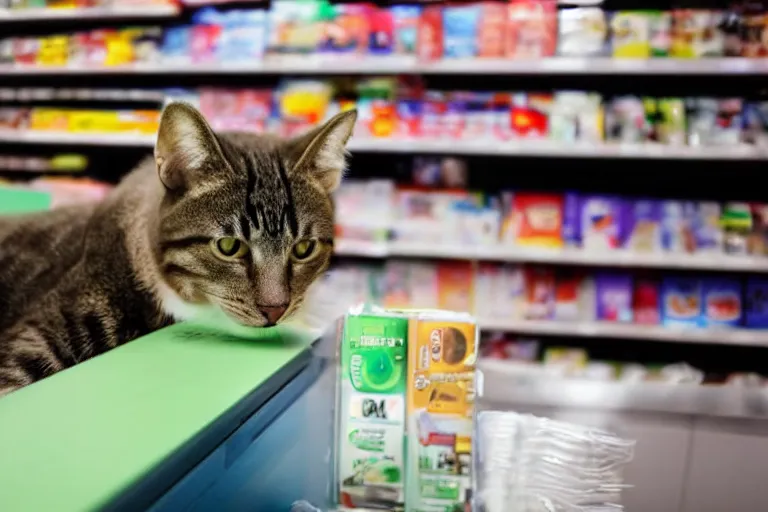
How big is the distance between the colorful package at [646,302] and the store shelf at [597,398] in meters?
1.35

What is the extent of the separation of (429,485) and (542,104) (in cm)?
205

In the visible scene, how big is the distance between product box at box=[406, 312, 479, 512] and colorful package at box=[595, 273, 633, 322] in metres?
1.97

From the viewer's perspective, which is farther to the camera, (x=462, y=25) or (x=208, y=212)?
(x=462, y=25)

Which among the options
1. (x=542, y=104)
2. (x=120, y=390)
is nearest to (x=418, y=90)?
(x=542, y=104)

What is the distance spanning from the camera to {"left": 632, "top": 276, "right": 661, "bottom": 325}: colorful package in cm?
259

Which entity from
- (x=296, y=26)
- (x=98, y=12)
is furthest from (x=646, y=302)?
(x=98, y=12)

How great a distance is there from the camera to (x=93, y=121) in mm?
3051

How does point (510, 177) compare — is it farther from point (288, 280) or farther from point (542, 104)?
point (288, 280)

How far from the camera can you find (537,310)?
8.76 feet

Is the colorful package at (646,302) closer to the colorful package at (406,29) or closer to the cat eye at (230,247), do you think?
the colorful package at (406,29)

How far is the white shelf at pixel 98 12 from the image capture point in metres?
2.89

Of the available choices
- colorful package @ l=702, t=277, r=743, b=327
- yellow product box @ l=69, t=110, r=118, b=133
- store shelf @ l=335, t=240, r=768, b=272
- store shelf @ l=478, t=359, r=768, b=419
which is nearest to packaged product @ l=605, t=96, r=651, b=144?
store shelf @ l=335, t=240, r=768, b=272

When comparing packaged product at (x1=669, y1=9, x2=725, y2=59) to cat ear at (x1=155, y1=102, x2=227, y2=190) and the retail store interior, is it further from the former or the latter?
cat ear at (x1=155, y1=102, x2=227, y2=190)

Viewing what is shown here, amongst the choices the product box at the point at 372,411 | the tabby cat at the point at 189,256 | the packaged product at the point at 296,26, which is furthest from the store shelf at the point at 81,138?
the product box at the point at 372,411
